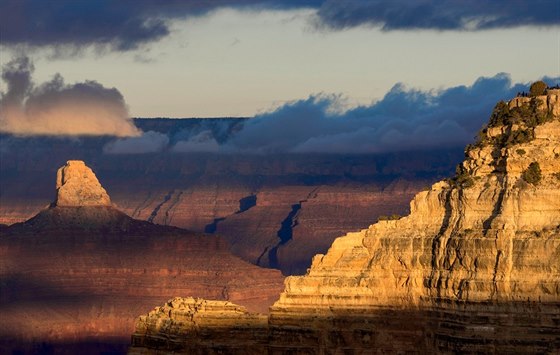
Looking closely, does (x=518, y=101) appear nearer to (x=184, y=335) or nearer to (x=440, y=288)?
(x=440, y=288)

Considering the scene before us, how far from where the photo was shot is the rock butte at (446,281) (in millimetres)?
98000

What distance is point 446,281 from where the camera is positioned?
10056 cm

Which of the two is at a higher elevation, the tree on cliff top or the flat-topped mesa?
the tree on cliff top

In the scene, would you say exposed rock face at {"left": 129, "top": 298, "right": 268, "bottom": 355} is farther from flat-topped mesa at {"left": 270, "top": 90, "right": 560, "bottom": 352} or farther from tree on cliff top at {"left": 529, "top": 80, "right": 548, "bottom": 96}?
tree on cliff top at {"left": 529, "top": 80, "right": 548, "bottom": 96}

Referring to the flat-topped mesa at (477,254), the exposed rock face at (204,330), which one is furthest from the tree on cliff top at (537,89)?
the exposed rock face at (204,330)

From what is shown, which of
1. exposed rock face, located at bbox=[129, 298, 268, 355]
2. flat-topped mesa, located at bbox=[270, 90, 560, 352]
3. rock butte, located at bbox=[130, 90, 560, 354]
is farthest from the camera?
exposed rock face, located at bbox=[129, 298, 268, 355]

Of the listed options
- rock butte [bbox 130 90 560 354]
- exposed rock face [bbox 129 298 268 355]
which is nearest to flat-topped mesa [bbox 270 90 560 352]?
rock butte [bbox 130 90 560 354]

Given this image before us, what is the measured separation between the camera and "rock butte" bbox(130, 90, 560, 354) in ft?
322

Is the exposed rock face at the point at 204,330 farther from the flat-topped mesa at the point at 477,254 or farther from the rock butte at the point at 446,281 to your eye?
the flat-topped mesa at the point at 477,254

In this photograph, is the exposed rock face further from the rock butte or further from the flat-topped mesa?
the flat-topped mesa

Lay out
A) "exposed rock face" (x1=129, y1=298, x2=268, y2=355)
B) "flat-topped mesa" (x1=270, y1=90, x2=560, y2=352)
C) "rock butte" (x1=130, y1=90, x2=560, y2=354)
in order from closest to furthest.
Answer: "flat-topped mesa" (x1=270, y1=90, x2=560, y2=352) < "rock butte" (x1=130, y1=90, x2=560, y2=354) < "exposed rock face" (x1=129, y1=298, x2=268, y2=355)

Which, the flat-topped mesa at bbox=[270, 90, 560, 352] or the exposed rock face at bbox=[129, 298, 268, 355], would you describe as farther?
the exposed rock face at bbox=[129, 298, 268, 355]

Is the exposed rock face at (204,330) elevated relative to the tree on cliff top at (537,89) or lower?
lower

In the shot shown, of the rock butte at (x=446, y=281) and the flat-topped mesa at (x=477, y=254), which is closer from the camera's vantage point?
the flat-topped mesa at (x=477, y=254)
